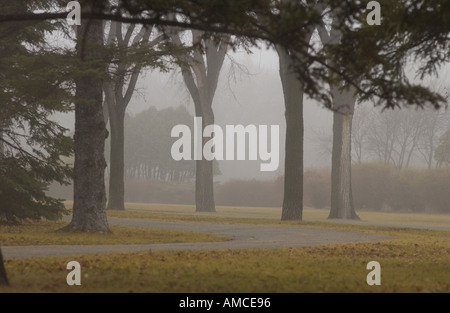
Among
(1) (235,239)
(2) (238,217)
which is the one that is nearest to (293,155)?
(2) (238,217)

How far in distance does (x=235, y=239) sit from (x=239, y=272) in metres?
7.97

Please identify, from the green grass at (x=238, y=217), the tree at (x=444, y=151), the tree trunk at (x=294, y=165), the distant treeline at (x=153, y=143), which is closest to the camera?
the tree trunk at (x=294, y=165)

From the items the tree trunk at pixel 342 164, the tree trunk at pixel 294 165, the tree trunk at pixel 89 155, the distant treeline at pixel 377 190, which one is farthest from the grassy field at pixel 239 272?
the distant treeline at pixel 377 190

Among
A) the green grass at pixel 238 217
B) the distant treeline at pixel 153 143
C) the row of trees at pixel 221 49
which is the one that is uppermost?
the distant treeline at pixel 153 143

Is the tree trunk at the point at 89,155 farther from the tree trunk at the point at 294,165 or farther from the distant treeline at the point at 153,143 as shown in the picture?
the distant treeline at the point at 153,143

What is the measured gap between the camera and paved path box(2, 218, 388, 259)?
13.2 meters

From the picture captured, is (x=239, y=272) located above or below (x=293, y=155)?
below

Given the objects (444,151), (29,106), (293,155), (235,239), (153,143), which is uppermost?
(153,143)

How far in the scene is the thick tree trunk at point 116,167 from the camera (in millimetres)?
31594

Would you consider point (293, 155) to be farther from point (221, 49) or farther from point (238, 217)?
point (221, 49)

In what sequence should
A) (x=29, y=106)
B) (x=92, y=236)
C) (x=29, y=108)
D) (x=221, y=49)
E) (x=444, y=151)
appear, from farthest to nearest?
1. (x=444, y=151)
2. (x=29, y=106)
3. (x=29, y=108)
4. (x=92, y=236)
5. (x=221, y=49)

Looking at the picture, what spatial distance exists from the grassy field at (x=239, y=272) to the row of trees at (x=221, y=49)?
2558 millimetres

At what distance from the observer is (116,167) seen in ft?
104
